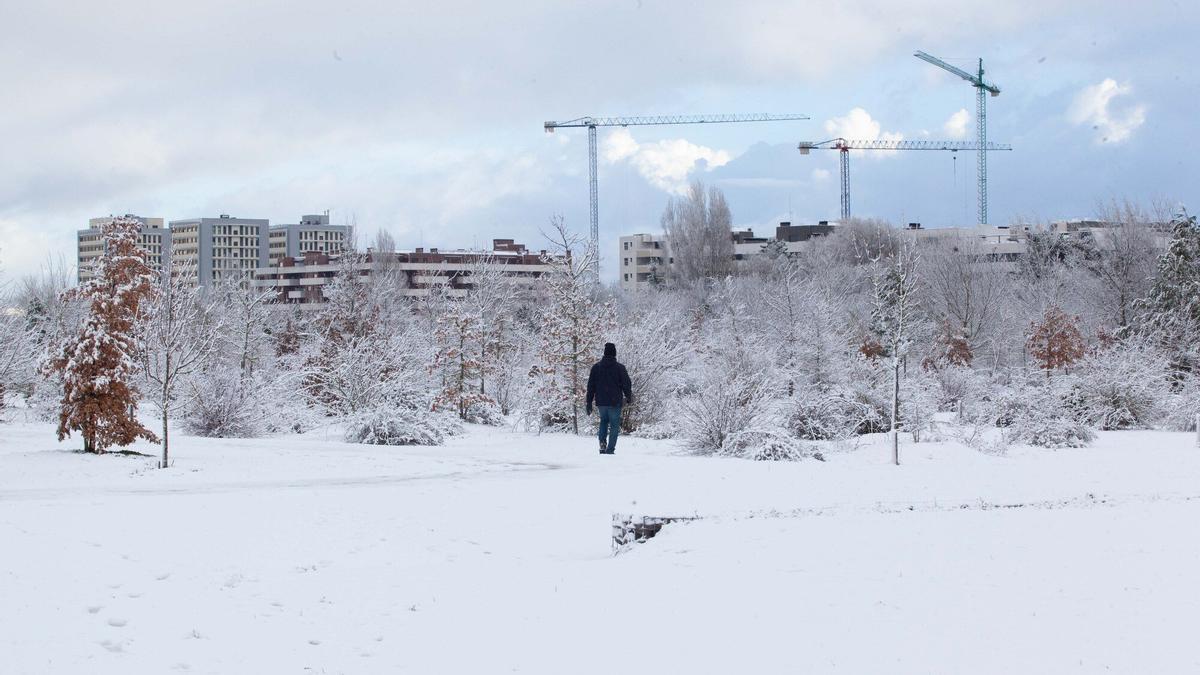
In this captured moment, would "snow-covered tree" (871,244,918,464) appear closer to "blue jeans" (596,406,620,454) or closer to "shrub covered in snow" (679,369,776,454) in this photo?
"shrub covered in snow" (679,369,776,454)

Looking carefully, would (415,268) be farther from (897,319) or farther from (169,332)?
(169,332)

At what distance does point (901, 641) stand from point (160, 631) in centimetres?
559

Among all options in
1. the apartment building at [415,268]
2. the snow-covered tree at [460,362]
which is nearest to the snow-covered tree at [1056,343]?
the snow-covered tree at [460,362]

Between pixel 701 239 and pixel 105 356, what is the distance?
63.6 m

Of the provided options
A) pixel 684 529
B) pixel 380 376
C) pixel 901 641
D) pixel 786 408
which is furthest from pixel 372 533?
pixel 380 376

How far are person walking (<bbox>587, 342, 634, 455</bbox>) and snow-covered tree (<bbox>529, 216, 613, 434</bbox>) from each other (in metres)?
6.76

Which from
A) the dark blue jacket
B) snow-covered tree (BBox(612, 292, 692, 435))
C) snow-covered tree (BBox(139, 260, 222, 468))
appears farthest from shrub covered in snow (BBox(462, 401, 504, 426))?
the dark blue jacket

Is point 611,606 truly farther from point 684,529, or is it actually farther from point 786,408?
point 786,408

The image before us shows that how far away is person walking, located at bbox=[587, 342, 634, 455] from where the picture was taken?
1942 centimetres

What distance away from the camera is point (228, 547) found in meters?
11.3

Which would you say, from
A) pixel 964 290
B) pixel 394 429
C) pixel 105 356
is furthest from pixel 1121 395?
pixel 964 290

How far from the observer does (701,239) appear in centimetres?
8112

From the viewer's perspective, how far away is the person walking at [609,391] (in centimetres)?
1942

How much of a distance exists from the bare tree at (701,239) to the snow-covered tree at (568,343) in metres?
51.8
